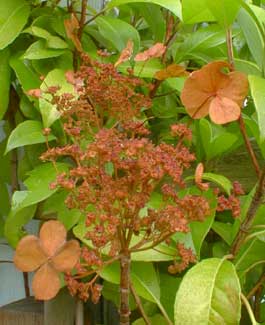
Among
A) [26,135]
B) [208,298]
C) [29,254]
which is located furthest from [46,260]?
[26,135]

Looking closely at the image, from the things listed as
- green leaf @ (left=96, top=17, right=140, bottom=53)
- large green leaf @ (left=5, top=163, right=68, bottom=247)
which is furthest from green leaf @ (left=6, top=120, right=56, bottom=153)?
green leaf @ (left=96, top=17, right=140, bottom=53)

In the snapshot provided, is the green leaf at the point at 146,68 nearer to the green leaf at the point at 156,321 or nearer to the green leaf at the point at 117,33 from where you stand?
the green leaf at the point at 117,33

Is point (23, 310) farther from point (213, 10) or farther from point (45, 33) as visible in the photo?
point (213, 10)

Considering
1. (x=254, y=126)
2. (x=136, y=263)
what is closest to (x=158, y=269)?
(x=136, y=263)

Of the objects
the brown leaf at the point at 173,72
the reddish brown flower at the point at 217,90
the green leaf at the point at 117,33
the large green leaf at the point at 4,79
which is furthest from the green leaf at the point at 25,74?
the reddish brown flower at the point at 217,90

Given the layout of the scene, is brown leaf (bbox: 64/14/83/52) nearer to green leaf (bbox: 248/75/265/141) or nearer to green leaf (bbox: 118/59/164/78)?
green leaf (bbox: 118/59/164/78)

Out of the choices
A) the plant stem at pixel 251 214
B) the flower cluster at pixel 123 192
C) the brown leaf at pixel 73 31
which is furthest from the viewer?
the brown leaf at pixel 73 31
